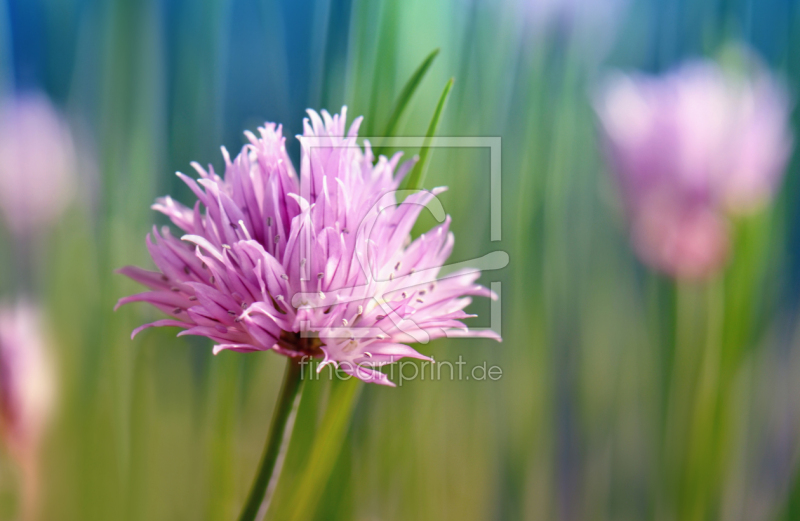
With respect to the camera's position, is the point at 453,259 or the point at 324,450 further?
the point at 453,259

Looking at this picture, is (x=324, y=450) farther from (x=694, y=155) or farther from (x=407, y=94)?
(x=694, y=155)

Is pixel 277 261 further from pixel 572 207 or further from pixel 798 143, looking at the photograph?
pixel 798 143

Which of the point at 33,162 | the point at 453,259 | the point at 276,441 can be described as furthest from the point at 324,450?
the point at 33,162

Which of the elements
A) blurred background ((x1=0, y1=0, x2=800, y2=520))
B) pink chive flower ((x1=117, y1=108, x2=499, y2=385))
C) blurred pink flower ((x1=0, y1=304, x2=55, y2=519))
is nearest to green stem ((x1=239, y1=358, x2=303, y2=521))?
pink chive flower ((x1=117, y1=108, x2=499, y2=385))

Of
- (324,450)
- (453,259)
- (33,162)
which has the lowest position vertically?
(324,450)

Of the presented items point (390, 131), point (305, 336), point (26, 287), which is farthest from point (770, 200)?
point (26, 287)

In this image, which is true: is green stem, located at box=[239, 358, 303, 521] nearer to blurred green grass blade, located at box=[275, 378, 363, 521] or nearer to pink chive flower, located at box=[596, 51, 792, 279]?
blurred green grass blade, located at box=[275, 378, 363, 521]

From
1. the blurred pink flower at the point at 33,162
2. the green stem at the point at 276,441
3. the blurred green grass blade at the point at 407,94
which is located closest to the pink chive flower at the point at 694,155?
the blurred green grass blade at the point at 407,94
